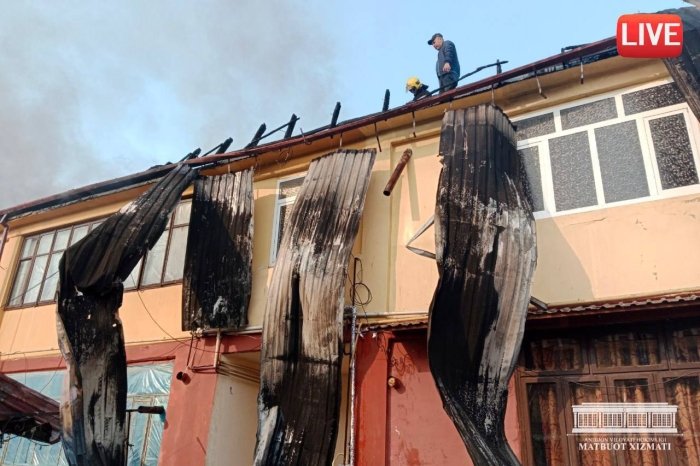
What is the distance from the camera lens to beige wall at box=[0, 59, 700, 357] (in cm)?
639

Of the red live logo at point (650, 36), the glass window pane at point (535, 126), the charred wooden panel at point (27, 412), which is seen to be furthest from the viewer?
the glass window pane at point (535, 126)

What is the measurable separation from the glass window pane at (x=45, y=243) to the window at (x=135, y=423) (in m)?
2.62

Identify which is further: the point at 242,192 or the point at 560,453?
the point at 242,192

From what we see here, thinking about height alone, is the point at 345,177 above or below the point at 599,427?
above

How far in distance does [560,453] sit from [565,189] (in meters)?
3.17

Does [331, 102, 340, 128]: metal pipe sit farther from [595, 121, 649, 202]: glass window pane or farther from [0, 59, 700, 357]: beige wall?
[595, 121, 649, 202]: glass window pane

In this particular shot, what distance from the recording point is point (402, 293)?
7746mm

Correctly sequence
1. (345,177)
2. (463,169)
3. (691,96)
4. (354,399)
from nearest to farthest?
(691,96) < (463,169) < (354,399) < (345,177)

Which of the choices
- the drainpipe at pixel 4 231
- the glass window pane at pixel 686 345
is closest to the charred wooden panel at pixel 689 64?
the glass window pane at pixel 686 345

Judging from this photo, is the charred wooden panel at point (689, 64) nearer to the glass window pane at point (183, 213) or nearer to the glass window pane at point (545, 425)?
the glass window pane at point (545, 425)

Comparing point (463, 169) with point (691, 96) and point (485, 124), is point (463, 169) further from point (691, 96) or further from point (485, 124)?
point (691, 96)

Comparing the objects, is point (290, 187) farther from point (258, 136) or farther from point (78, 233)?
point (78, 233)

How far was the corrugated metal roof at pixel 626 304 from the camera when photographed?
5457 mm

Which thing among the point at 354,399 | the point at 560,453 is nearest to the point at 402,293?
the point at 354,399
